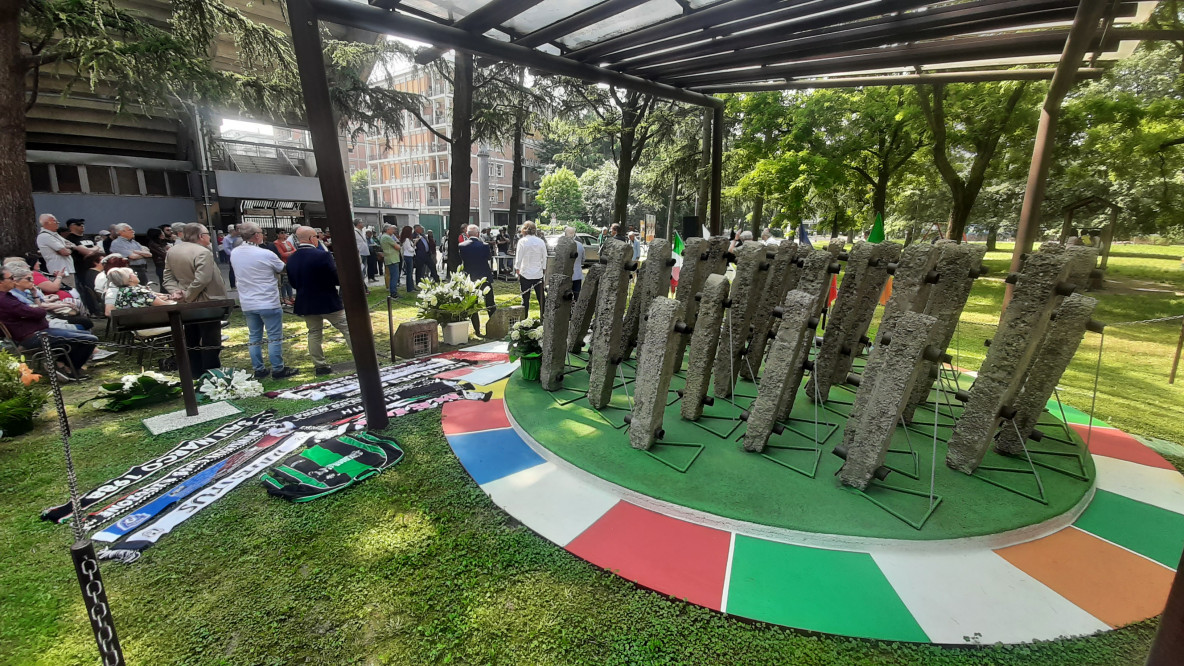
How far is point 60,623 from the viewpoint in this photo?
2.54 m

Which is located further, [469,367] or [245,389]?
[469,367]

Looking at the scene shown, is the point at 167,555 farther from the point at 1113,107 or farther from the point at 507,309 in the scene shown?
the point at 1113,107

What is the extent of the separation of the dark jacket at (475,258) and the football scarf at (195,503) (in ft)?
17.7

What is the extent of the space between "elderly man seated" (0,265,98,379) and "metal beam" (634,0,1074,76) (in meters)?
8.63

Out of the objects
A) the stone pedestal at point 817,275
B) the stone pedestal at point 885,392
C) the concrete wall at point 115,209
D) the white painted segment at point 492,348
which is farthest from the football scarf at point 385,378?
the concrete wall at point 115,209

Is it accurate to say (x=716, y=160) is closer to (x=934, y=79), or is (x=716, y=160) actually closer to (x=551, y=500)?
(x=934, y=79)

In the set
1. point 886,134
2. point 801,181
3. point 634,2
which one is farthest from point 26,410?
point 886,134

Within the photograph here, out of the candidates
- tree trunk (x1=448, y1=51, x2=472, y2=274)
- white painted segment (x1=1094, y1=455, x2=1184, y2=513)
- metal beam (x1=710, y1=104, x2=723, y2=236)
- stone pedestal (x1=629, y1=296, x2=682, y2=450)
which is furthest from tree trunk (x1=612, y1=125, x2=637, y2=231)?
white painted segment (x1=1094, y1=455, x2=1184, y2=513)

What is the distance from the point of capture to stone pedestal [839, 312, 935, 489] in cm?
320

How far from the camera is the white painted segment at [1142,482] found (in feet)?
12.2

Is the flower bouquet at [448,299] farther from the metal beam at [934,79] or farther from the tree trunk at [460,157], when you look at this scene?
the metal beam at [934,79]

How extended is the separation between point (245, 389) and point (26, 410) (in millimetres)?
1807

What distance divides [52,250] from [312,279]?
670 centimetres

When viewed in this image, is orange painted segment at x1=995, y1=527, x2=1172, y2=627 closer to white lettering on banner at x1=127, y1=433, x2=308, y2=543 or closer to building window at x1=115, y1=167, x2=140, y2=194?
white lettering on banner at x1=127, y1=433, x2=308, y2=543
